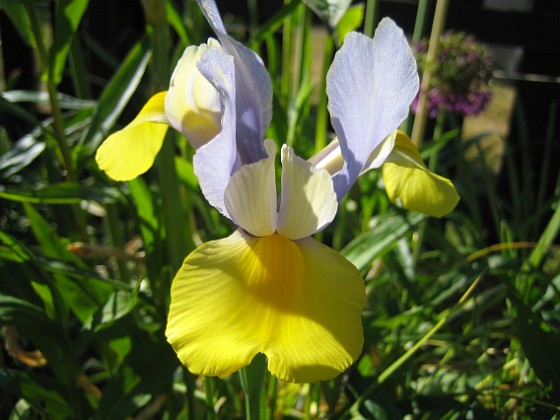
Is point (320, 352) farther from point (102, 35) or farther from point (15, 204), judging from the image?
point (102, 35)

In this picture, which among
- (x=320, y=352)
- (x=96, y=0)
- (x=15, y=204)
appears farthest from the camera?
(x=96, y=0)

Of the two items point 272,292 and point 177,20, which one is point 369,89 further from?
point 177,20

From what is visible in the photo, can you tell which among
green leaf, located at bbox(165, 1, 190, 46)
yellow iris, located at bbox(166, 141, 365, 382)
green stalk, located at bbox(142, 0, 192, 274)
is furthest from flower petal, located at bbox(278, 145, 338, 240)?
green leaf, located at bbox(165, 1, 190, 46)

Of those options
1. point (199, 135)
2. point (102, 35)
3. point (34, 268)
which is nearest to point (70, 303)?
point (34, 268)

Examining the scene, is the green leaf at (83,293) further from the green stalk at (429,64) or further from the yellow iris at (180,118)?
the green stalk at (429,64)

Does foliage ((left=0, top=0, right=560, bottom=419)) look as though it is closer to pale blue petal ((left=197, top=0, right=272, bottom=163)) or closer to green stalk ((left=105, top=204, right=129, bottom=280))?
green stalk ((left=105, top=204, right=129, bottom=280))

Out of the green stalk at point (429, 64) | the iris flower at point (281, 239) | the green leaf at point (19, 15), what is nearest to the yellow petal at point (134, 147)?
the iris flower at point (281, 239)
